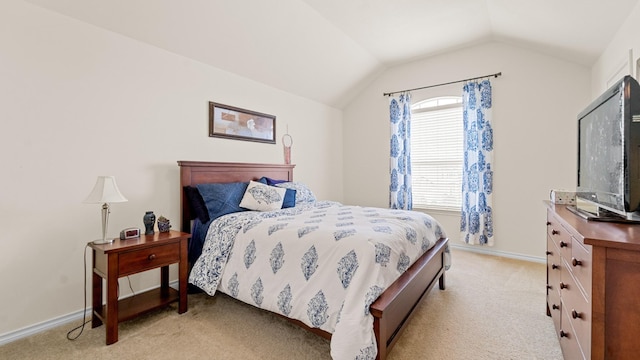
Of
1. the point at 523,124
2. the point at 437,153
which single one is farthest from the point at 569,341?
the point at 437,153

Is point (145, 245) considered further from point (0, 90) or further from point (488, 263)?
point (488, 263)

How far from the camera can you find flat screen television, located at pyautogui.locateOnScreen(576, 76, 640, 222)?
124cm

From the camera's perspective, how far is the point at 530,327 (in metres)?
2.06

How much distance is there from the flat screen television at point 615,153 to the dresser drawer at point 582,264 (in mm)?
235

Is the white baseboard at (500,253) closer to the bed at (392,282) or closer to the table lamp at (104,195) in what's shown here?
the bed at (392,282)

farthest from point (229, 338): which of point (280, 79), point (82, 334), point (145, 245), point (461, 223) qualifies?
point (461, 223)

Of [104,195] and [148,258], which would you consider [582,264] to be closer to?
[148,258]

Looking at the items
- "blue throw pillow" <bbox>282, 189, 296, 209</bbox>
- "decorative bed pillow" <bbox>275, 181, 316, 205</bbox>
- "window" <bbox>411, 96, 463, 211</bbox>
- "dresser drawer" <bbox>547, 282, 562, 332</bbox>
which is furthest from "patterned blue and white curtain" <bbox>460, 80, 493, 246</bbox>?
"blue throw pillow" <bbox>282, 189, 296, 209</bbox>

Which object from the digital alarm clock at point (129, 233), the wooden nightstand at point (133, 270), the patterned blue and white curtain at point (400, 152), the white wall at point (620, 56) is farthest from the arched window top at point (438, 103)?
the digital alarm clock at point (129, 233)

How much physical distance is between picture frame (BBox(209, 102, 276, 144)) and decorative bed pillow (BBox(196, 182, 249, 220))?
2.23 ft

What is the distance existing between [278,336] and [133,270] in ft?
3.67

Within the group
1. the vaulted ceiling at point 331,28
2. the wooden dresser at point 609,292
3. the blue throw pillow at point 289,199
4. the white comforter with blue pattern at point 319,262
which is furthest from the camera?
the blue throw pillow at point 289,199

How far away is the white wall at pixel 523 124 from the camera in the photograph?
3.40 meters

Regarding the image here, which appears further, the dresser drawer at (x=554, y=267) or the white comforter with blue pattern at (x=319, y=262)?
the dresser drawer at (x=554, y=267)
